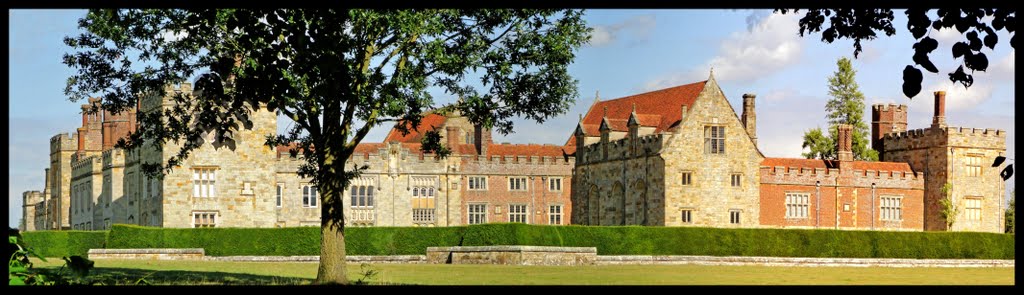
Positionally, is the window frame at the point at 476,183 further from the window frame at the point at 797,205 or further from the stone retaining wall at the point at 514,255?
the stone retaining wall at the point at 514,255

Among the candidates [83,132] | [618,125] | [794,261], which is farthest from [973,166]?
[83,132]

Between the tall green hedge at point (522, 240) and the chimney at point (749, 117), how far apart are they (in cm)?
1598

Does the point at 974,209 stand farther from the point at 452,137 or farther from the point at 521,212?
the point at 452,137

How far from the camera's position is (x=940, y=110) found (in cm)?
5466

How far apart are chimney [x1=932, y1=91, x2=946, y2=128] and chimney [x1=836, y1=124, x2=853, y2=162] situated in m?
4.24

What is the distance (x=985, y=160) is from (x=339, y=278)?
4099 centimetres

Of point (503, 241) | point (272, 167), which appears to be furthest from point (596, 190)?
point (503, 241)

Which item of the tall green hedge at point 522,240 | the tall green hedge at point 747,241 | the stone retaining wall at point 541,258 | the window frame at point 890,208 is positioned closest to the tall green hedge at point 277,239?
the tall green hedge at point 522,240

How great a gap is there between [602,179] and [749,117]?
7.15m

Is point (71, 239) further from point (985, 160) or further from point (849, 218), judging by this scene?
point (985, 160)

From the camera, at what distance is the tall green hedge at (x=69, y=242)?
38.7 metres

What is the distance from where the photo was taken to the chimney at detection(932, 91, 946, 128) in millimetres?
54166

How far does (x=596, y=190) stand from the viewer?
54000mm

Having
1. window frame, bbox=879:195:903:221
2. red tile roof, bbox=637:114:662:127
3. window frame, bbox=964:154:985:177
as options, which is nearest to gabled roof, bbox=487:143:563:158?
red tile roof, bbox=637:114:662:127
